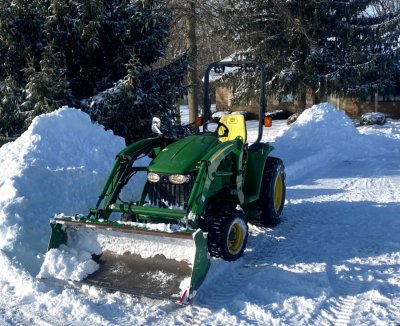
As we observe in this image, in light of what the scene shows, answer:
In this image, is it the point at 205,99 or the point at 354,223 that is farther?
the point at 205,99

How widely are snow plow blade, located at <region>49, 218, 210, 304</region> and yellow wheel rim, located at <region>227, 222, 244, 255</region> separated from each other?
78 centimetres

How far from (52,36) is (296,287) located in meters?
8.81

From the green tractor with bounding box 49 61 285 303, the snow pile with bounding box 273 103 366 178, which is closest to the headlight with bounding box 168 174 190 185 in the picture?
the green tractor with bounding box 49 61 285 303

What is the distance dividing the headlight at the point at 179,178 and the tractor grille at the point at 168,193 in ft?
0.16

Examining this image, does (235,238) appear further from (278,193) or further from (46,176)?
(46,176)

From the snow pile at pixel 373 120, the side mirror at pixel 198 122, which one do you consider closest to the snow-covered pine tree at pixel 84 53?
the side mirror at pixel 198 122

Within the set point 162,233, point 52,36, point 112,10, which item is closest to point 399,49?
point 112,10

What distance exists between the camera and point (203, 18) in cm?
1717

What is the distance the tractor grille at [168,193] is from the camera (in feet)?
18.4

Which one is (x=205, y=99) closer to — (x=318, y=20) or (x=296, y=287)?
(x=296, y=287)

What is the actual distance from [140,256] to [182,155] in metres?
1.23

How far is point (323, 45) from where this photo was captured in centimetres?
2292

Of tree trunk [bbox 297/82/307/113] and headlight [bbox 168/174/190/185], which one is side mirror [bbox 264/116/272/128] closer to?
headlight [bbox 168/174/190/185]

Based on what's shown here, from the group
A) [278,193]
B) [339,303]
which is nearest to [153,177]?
[339,303]
